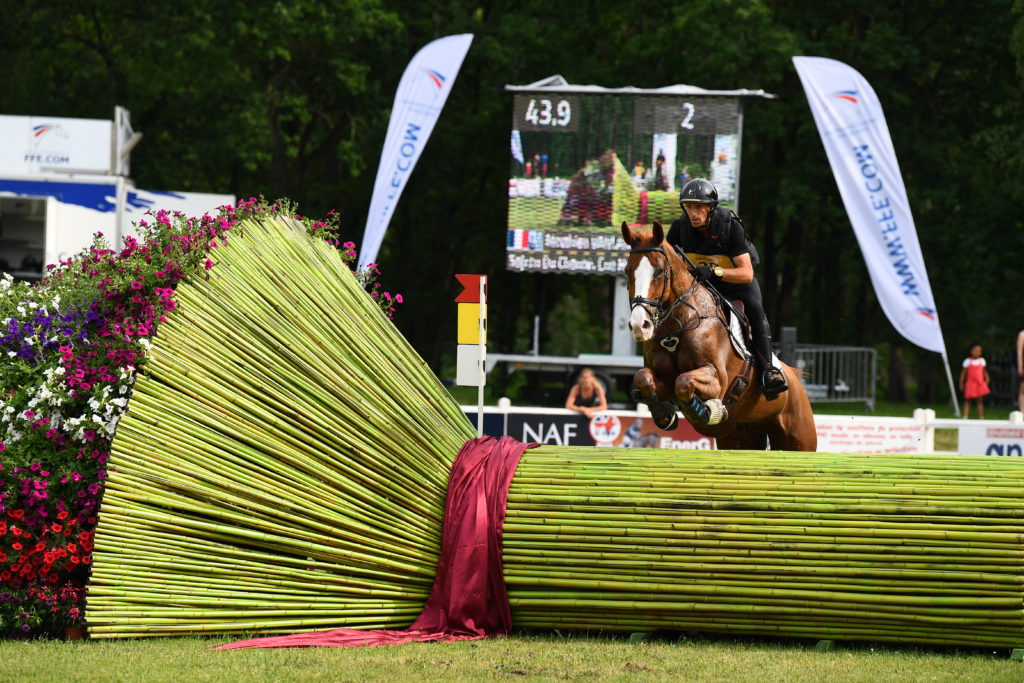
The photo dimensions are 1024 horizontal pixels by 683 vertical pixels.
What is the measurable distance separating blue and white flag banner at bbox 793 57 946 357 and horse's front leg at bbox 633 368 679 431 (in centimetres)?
1012

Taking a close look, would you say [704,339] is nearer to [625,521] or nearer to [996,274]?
[625,521]

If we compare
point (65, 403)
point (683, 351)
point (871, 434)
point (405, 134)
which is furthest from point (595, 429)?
point (405, 134)

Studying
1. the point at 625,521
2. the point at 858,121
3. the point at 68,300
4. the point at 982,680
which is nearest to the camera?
the point at 982,680

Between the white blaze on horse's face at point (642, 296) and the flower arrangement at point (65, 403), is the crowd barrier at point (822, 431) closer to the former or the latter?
A: the white blaze on horse's face at point (642, 296)

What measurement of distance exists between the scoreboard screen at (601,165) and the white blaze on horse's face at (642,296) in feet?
42.1

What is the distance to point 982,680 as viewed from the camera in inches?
203

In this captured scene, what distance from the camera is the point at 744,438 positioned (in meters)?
8.65

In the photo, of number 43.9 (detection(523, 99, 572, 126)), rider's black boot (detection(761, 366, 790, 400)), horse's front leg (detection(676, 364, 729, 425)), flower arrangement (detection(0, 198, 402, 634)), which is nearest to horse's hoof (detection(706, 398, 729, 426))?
horse's front leg (detection(676, 364, 729, 425))

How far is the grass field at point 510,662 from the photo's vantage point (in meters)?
5.10

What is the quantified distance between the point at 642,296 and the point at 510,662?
2.65 meters

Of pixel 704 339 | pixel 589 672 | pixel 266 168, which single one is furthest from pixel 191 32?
pixel 589 672

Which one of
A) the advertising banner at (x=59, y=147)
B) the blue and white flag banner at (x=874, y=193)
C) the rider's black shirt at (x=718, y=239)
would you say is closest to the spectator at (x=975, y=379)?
the blue and white flag banner at (x=874, y=193)

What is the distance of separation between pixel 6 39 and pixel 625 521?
30.1 metres

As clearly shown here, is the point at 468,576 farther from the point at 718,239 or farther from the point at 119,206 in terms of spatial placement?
the point at 119,206
